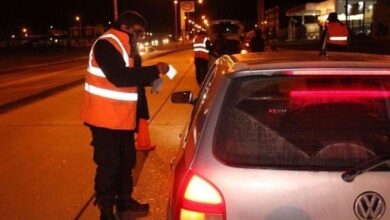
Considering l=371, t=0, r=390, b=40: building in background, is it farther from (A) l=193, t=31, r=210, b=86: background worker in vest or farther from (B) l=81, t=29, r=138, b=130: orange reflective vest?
(B) l=81, t=29, r=138, b=130: orange reflective vest

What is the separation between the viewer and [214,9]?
387 feet

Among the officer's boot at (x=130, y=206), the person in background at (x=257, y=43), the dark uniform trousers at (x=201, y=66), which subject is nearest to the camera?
the officer's boot at (x=130, y=206)

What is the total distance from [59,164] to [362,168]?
5.54 m

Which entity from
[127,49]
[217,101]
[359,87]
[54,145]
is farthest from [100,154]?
[54,145]

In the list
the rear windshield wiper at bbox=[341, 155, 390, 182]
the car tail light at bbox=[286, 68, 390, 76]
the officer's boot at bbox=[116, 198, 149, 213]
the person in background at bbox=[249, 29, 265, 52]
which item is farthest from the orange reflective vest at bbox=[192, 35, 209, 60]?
the rear windshield wiper at bbox=[341, 155, 390, 182]

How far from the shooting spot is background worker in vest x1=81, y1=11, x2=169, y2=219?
4809 millimetres

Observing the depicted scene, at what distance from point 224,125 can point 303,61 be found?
25.6 inches

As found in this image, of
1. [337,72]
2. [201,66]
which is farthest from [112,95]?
[201,66]

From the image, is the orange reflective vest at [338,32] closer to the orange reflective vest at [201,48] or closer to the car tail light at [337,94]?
the orange reflective vest at [201,48]

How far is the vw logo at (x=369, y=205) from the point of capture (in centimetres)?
255

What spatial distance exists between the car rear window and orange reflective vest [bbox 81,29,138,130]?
2105 mm

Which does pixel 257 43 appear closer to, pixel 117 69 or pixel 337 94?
pixel 117 69

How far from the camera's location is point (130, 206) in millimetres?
5480

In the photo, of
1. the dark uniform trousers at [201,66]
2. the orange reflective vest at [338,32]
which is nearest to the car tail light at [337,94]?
the orange reflective vest at [338,32]
